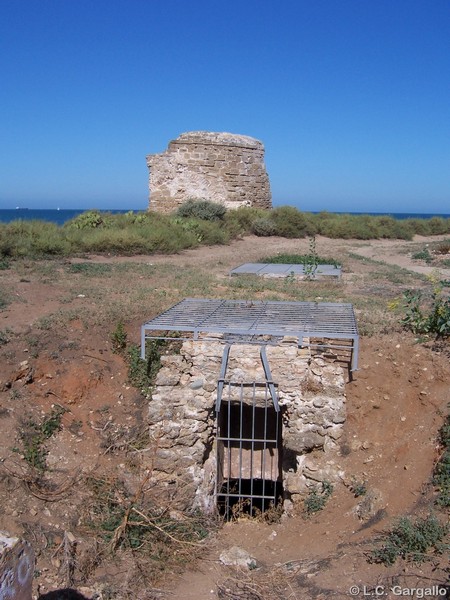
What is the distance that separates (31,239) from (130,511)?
938cm

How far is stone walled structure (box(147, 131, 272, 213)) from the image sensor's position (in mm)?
20094

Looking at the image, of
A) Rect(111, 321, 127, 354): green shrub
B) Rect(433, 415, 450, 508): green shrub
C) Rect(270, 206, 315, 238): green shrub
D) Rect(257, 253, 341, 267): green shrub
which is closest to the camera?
Rect(433, 415, 450, 508): green shrub

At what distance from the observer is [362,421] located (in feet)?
19.9

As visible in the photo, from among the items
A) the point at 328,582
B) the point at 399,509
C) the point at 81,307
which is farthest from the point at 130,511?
the point at 81,307

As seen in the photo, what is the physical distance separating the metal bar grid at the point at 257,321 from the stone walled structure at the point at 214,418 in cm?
19

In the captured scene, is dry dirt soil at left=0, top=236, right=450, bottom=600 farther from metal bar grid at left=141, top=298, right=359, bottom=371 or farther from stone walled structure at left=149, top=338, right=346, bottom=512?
metal bar grid at left=141, top=298, right=359, bottom=371

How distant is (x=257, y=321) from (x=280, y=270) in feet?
17.0

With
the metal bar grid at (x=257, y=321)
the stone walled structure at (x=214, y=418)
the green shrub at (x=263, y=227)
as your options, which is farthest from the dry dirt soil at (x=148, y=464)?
the green shrub at (x=263, y=227)

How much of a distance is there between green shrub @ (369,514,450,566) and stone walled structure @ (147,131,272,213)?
16.9 meters

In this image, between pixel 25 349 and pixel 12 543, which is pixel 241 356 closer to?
pixel 25 349

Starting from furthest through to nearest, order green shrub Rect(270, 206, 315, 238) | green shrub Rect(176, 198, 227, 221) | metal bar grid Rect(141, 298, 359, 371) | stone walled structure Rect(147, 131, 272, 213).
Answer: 1. stone walled structure Rect(147, 131, 272, 213)
2. green shrub Rect(270, 206, 315, 238)
3. green shrub Rect(176, 198, 227, 221)
4. metal bar grid Rect(141, 298, 359, 371)
